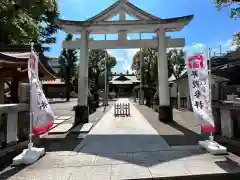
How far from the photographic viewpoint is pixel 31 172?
15.5 ft

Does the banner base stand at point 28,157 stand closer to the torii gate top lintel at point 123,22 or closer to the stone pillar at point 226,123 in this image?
the stone pillar at point 226,123

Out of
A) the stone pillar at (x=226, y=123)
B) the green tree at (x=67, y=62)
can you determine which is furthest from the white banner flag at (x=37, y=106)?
the green tree at (x=67, y=62)

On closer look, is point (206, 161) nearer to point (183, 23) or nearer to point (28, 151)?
point (28, 151)

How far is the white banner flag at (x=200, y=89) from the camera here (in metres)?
6.14

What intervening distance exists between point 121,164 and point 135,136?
130 inches

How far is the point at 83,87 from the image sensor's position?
1155 cm

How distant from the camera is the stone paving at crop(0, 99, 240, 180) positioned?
453 centimetres

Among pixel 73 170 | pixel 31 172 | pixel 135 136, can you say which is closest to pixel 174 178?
pixel 73 170

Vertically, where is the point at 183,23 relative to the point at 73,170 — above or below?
above

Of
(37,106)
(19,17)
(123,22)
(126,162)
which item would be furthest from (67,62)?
(126,162)

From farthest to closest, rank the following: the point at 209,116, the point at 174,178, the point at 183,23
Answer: the point at 183,23, the point at 209,116, the point at 174,178

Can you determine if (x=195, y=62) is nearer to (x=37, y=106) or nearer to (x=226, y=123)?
(x=226, y=123)

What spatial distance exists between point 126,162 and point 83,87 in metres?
6.87

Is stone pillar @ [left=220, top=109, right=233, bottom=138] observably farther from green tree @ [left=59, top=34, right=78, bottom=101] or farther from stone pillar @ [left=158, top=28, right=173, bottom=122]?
green tree @ [left=59, top=34, right=78, bottom=101]
